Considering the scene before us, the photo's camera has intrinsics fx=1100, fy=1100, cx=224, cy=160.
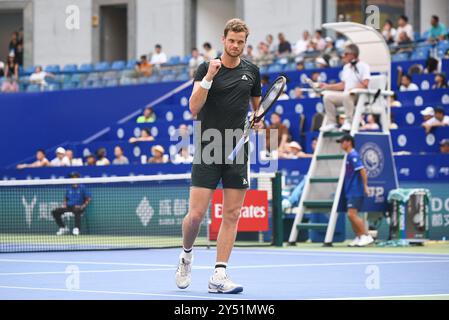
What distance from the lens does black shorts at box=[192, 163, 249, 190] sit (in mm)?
8820

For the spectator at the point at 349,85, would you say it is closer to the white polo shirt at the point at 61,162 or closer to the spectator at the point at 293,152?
the spectator at the point at 293,152

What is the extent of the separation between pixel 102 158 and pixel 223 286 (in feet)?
55.7

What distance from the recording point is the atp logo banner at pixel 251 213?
58.3 ft

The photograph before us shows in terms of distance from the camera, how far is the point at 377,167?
18.4 meters

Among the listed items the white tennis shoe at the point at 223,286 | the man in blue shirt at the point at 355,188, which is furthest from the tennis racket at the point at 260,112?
the man in blue shirt at the point at 355,188

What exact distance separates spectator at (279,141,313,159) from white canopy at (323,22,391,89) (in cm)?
258

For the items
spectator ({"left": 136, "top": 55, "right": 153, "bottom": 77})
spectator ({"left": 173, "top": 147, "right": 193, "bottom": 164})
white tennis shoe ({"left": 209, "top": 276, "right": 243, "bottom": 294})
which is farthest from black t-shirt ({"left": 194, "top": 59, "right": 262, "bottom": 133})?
spectator ({"left": 136, "top": 55, "right": 153, "bottom": 77})

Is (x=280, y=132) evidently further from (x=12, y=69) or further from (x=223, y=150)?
(x=12, y=69)

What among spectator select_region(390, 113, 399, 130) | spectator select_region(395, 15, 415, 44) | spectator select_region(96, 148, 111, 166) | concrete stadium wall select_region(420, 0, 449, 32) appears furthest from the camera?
concrete stadium wall select_region(420, 0, 449, 32)

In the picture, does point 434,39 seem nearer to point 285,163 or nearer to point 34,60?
point 285,163

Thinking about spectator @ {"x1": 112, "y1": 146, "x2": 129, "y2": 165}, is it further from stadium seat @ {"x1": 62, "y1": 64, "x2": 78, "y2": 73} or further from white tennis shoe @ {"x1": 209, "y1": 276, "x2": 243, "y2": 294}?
white tennis shoe @ {"x1": 209, "y1": 276, "x2": 243, "y2": 294}

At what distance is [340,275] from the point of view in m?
10.6

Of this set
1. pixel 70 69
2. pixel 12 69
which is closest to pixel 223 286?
pixel 70 69

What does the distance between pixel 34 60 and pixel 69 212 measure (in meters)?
15.7
